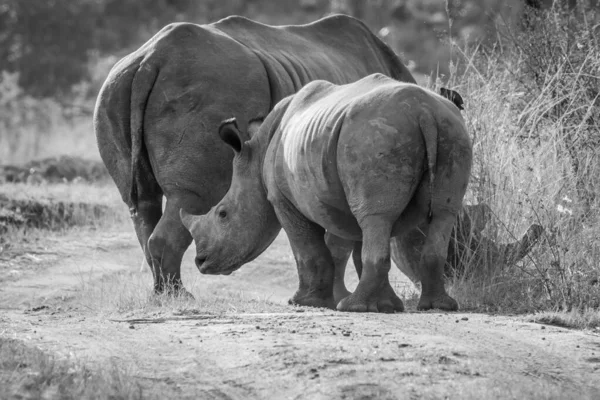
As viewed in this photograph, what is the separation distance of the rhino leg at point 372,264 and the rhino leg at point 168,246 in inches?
77.6

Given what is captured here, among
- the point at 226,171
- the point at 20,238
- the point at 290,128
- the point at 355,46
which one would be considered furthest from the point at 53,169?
the point at 290,128

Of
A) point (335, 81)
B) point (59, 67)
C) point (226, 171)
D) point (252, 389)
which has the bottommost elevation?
point (252, 389)

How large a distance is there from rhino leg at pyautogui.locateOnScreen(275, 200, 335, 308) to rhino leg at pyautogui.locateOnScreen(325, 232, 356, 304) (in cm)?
59

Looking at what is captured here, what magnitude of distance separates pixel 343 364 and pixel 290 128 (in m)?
2.60

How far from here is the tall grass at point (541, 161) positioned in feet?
28.3

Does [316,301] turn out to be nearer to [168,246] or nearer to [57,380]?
[168,246]

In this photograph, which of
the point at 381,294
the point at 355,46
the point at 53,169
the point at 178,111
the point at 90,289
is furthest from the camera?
the point at 53,169

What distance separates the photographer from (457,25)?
3347 centimetres

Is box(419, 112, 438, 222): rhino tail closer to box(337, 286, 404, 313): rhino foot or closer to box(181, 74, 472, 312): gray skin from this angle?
box(181, 74, 472, 312): gray skin

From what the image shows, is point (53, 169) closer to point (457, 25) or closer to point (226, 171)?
point (226, 171)

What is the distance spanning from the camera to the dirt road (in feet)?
19.2

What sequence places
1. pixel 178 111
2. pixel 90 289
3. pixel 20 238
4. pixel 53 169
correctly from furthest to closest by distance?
pixel 53 169 < pixel 20 238 < pixel 90 289 < pixel 178 111

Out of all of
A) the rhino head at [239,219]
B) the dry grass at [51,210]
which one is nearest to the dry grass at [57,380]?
the rhino head at [239,219]

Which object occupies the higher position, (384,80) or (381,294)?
(384,80)
